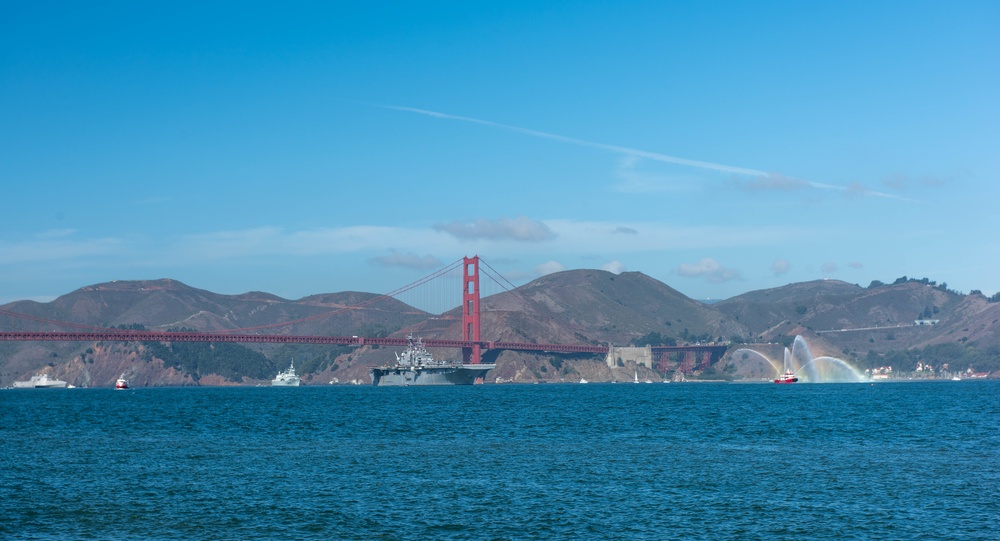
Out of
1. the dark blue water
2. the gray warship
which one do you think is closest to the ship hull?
the gray warship

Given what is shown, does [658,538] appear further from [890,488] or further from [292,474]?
[292,474]

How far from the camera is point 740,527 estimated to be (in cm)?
3017

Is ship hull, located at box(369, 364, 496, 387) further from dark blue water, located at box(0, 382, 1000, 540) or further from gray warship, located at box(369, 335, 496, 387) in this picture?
dark blue water, located at box(0, 382, 1000, 540)

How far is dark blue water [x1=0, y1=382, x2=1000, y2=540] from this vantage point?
30.3 m

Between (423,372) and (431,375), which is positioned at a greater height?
(423,372)

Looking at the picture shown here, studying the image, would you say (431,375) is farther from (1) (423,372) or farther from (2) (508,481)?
(2) (508,481)

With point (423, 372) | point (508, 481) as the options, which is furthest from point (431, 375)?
point (508, 481)

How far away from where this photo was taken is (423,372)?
7372 inches

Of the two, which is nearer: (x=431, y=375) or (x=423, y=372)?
(x=423, y=372)

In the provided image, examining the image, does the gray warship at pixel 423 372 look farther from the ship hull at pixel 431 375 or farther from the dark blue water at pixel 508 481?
the dark blue water at pixel 508 481

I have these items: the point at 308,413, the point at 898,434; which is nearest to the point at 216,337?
the point at 308,413

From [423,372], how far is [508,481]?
489 ft

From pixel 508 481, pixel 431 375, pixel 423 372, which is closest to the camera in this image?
pixel 508 481

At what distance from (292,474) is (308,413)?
161ft
